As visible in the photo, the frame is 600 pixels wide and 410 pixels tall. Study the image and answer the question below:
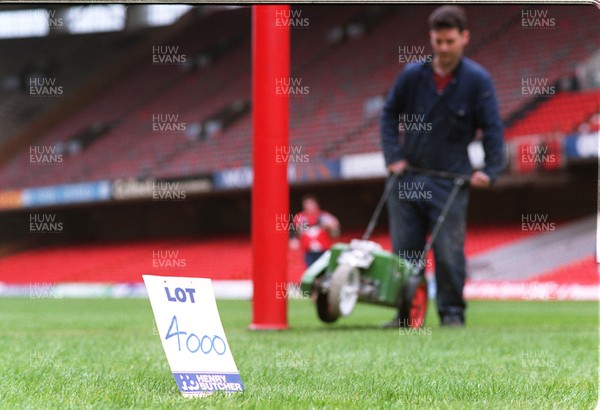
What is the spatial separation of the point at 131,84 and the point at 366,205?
10266 mm

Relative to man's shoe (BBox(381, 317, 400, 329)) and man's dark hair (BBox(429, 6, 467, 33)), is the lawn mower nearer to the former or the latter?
man's shoe (BBox(381, 317, 400, 329))

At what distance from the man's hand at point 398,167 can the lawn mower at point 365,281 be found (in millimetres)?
336

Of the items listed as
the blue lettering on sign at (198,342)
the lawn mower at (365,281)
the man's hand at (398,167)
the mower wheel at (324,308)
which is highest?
the man's hand at (398,167)

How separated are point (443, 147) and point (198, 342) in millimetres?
3686

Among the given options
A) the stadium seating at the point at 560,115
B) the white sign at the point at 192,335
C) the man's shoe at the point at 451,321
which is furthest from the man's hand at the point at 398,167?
the stadium seating at the point at 560,115

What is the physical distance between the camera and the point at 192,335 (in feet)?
9.85

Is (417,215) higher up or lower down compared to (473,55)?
lower down

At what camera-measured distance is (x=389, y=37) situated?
22.0 meters

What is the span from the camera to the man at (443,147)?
6336mm

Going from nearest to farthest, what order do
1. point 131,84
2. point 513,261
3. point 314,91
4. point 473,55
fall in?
point 513,261
point 473,55
point 314,91
point 131,84

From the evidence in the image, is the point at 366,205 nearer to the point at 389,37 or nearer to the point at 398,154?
the point at 389,37

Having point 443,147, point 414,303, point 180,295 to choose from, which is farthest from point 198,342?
point 443,147

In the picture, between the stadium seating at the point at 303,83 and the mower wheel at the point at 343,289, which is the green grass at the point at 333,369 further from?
the stadium seating at the point at 303,83

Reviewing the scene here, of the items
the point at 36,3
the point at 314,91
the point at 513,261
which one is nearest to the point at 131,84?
the point at 314,91
